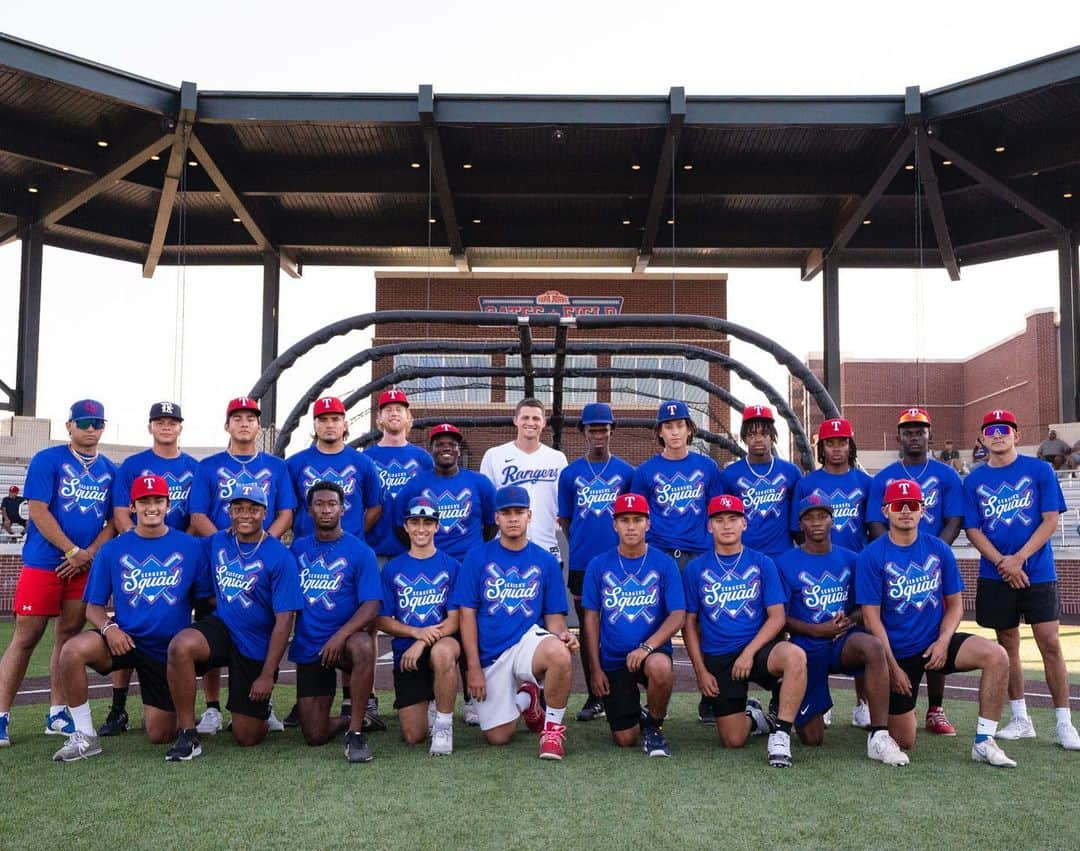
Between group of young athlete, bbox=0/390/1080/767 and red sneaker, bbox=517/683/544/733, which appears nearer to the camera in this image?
group of young athlete, bbox=0/390/1080/767

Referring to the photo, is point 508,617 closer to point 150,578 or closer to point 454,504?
point 454,504

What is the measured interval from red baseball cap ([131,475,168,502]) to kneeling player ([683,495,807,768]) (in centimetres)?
332

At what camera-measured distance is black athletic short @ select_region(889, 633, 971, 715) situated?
20.1 ft

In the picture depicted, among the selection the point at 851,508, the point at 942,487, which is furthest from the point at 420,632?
the point at 942,487

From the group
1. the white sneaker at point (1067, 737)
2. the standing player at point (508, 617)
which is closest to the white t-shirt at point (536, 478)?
the standing player at point (508, 617)

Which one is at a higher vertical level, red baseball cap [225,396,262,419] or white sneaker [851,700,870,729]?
red baseball cap [225,396,262,419]

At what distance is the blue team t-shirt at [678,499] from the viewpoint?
23.9ft

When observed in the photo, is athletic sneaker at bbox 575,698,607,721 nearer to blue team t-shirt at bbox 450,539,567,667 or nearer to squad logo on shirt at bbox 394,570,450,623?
blue team t-shirt at bbox 450,539,567,667

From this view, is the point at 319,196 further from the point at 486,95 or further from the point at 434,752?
the point at 434,752

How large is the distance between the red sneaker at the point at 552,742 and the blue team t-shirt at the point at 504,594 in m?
0.64

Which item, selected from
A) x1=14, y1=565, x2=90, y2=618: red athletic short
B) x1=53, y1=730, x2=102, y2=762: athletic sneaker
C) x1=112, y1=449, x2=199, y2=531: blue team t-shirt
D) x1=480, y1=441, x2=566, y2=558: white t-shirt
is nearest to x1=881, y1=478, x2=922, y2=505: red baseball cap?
x1=480, y1=441, x2=566, y2=558: white t-shirt

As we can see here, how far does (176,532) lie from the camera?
6.44 meters

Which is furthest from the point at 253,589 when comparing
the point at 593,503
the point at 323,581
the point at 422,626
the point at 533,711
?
the point at 593,503

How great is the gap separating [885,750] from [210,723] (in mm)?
4208
